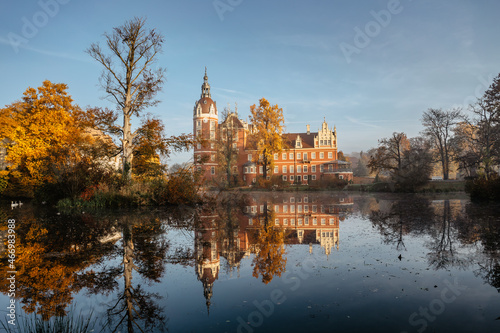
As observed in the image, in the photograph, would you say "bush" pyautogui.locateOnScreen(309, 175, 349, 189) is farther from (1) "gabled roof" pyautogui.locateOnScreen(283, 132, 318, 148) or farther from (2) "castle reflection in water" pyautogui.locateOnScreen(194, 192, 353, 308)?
(2) "castle reflection in water" pyautogui.locateOnScreen(194, 192, 353, 308)

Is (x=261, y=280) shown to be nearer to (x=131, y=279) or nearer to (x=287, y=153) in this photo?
(x=131, y=279)

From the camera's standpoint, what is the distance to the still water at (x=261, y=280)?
134 inches

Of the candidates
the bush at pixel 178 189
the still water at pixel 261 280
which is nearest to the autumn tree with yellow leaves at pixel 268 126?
the bush at pixel 178 189

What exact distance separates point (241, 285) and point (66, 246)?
4.84 m

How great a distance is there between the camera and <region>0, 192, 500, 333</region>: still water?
340cm

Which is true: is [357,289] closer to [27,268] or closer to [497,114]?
[27,268]

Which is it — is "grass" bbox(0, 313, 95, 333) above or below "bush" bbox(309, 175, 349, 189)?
below

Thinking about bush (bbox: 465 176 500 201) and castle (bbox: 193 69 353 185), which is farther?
castle (bbox: 193 69 353 185)

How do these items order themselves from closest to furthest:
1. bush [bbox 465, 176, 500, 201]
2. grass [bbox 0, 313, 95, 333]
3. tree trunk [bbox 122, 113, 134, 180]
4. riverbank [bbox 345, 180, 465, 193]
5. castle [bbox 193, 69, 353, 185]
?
grass [bbox 0, 313, 95, 333]
tree trunk [bbox 122, 113, 134, 180]
bush [bbox 465, 176, 500, 201]
riverbank [bbox 345, 180, 465, 193]
castle [bbox 193, 69, 353, 185]

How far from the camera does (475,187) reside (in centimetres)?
1973

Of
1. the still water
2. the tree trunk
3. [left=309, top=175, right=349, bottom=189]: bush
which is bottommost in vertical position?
the still water

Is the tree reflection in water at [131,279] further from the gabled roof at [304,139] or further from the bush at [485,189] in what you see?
the gabled roof at [304,139]

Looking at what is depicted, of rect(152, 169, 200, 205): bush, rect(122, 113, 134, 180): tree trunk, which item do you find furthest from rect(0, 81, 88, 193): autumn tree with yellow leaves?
rect(152, 169, 200, 205): bush

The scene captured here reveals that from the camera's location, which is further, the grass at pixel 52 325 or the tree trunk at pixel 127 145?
the tree trunk at pixel 127 145
